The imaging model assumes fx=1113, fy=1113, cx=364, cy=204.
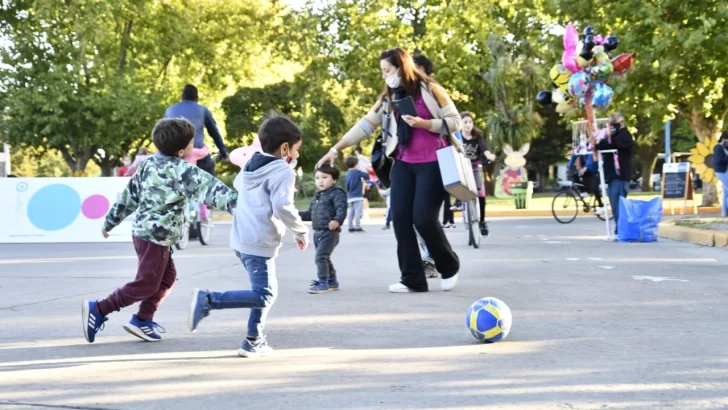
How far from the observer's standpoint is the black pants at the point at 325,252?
29.6 feet

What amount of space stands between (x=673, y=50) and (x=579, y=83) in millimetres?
8229

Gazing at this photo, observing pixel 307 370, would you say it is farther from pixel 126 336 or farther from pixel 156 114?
pixel 156 114

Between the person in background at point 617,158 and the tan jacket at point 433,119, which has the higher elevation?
the tan jacket at point 433,119

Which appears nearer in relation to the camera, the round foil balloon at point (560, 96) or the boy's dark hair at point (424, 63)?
the boy's dark hair at point (424, 63)

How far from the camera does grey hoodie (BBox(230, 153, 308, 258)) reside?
5.85 metres

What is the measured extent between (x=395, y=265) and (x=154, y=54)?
3789 cm

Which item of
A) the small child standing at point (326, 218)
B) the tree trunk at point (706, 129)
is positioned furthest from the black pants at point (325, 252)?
the tree trunk at point (706, 129)

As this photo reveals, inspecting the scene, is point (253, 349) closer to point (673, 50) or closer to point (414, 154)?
point (414, 154)

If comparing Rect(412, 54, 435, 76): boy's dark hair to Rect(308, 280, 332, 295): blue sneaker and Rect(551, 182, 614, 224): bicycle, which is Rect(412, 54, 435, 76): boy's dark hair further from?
Rect(551, 182, 614, 224): bicycle

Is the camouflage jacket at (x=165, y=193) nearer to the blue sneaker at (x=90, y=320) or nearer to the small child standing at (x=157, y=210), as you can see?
the small child standing at (x=157, y=210)

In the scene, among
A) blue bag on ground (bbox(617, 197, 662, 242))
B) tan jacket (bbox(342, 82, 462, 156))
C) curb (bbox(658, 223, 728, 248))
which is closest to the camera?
tan jacket (bbox(342, 82, 462, 156))

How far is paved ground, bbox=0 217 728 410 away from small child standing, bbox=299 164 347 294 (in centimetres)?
21

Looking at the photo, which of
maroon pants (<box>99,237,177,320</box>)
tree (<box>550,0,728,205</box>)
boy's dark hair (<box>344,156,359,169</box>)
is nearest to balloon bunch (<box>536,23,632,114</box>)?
boy's dark hair (<box>344,156,359,169</box>)

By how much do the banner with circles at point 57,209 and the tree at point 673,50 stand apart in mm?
14112
